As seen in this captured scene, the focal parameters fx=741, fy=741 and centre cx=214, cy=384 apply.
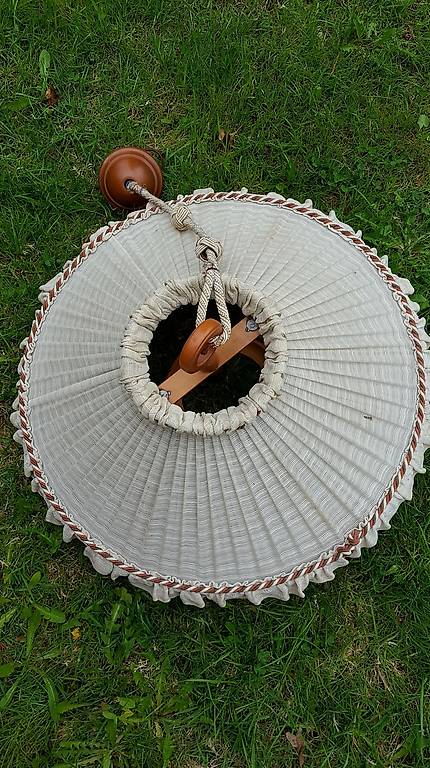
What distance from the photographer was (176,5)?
2145mm

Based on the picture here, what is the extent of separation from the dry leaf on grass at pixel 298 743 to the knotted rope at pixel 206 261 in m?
1.04

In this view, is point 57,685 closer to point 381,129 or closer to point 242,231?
point 242,231

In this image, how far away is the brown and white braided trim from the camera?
1.42 m

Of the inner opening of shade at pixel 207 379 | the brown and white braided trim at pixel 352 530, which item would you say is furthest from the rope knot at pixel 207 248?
the inner opening of shade at pixel 207 379

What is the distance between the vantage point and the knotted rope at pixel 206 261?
1271 millimetres

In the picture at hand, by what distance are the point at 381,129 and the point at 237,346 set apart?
3.40 feet

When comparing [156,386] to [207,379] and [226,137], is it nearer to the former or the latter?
[207,379]

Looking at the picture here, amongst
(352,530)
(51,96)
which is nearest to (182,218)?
(352,530)

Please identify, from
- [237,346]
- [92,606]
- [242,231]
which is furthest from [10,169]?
[92,606]

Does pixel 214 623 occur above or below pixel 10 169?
below

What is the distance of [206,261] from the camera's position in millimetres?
1370

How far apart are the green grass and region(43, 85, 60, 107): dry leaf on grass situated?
0.05 feet

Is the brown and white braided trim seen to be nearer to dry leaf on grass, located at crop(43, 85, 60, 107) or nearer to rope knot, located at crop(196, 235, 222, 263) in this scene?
rope knot, located at crop(196, 235, 222, 263)

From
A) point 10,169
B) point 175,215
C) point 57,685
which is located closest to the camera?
point 175,215
